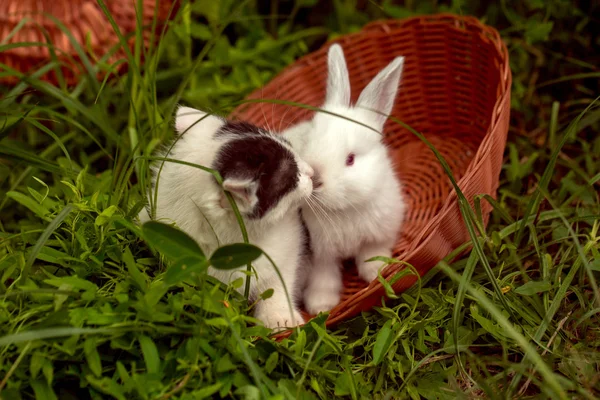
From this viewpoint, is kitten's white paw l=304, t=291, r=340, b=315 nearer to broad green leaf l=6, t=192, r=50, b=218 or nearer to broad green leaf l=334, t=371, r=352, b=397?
broad green leaf l=334, t=371, r=352, b=397

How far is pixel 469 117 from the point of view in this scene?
3.33 metres

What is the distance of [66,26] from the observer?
3426mm

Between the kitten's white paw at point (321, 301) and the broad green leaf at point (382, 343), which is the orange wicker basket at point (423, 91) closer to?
the kitten's white paw at point (321, 301)

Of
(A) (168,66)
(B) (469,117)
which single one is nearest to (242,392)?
(B) (469,117)

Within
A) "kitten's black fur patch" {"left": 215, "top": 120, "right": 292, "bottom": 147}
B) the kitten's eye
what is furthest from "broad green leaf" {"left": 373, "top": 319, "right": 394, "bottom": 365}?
"kitten's black fur patch" {"left": 215, "top": 120, "right": 292, "bottom": 147}

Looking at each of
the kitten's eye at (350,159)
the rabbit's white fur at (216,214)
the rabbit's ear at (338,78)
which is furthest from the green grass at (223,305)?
the rabbit's ear at (338,78)

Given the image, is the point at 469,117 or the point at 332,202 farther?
the point at 469,117

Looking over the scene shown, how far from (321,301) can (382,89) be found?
1018 millimetres

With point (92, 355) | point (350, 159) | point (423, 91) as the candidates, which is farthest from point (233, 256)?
point (423, 91)

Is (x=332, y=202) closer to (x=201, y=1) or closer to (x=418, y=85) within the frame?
(x=418, y=85)

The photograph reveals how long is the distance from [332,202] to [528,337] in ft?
2.97

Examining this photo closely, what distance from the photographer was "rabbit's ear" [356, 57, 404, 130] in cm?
260

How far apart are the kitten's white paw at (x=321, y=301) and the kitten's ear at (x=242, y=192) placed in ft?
2.62

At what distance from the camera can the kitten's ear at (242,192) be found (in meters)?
1.94
